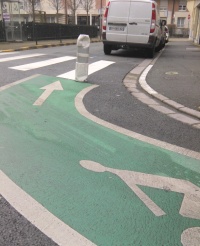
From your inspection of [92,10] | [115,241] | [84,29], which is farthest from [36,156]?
[92,10]

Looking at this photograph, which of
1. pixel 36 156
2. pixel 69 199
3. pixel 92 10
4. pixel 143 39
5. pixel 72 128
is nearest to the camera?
pixel 69 199

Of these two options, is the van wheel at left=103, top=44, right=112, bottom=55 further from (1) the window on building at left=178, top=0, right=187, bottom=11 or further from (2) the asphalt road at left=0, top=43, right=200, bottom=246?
(1) the window on building at left=178, top=0, right=187, bottom=11

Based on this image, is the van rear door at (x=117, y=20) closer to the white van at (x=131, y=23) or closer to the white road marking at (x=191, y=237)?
the white van at (x=131, y=23)

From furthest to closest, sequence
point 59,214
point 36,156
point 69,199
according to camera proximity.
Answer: point 36,156 → point 69,199 → point 59,214

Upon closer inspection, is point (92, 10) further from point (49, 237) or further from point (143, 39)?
point (49, 237)

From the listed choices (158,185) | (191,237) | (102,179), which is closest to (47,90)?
(102,179)

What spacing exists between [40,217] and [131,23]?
1233cm

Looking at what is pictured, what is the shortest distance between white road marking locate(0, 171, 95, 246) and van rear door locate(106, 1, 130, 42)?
11793 mm

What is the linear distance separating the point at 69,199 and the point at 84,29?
1410 inches

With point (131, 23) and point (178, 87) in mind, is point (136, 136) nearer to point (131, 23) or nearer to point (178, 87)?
point (178, 87)

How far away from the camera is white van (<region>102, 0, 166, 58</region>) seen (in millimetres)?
13367

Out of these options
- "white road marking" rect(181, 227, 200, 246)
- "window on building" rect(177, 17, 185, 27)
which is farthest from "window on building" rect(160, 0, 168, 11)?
"white road marking" rect(181, 227, 200, 246)

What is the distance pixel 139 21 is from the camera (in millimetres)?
13406

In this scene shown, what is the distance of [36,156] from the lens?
11.3 feet
